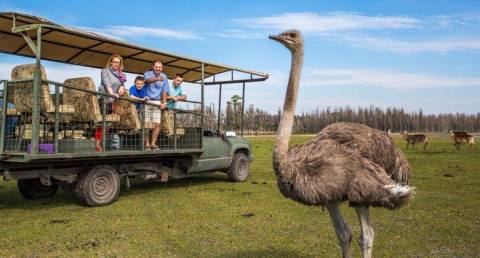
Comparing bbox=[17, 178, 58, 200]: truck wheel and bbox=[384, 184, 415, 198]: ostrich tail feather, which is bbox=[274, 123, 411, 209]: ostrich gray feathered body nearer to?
bbox=[384, 184, 415, 198]: ostrich tail feather

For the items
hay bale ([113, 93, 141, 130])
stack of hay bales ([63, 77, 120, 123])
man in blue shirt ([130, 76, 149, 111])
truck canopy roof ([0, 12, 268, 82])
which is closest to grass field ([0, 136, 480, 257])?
hay bale ([113, 93, 141, 130])

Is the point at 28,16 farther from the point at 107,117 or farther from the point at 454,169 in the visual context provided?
the point at 454,169

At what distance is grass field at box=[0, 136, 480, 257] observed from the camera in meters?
5.93

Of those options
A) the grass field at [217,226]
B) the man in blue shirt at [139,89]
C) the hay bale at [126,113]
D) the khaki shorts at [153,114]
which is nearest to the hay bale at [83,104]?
the hay bale at [126,113]

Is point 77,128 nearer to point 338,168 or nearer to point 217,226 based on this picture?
point 217,226

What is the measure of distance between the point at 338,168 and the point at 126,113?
5390mm

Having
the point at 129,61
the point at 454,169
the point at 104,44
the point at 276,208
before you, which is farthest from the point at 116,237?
the point at 454,169

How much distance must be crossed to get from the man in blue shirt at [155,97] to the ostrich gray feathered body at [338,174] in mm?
4991

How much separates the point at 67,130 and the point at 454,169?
501 inches

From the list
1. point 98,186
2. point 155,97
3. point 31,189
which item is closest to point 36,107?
point 98,186

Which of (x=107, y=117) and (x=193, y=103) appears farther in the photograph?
(x=193, y=103)

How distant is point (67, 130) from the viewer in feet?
26.8

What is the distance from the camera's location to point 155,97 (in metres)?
9.70

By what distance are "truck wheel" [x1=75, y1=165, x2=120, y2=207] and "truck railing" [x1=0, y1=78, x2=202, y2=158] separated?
461mm
